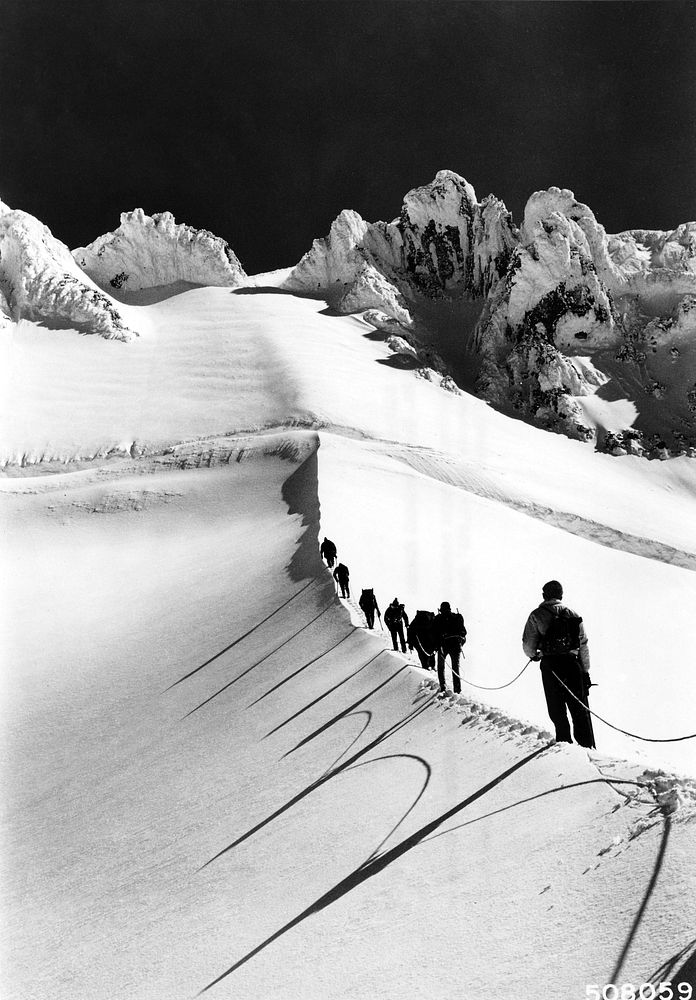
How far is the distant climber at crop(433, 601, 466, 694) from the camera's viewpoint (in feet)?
30.0

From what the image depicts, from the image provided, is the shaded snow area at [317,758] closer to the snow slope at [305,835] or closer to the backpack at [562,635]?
the snow slope at [305,835]

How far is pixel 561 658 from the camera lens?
6.68m

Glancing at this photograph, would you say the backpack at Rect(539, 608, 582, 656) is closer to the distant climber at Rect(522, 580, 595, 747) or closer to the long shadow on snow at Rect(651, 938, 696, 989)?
the distant climber at Rect(522, 580, 595, 747)

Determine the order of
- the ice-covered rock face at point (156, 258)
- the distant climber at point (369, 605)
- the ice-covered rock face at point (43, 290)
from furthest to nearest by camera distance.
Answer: the ice-covered rock face at point (156, 258) → the ice-covered rock face at point (43, 290) → the distant climber at point (369, 605)

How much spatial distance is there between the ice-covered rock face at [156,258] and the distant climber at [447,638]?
8438 cm

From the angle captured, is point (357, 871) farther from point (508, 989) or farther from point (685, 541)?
point (685, 541)

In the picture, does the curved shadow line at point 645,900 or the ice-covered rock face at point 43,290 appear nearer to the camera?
the curved shadow line at point 645,900

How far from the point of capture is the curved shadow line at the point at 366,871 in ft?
17.0

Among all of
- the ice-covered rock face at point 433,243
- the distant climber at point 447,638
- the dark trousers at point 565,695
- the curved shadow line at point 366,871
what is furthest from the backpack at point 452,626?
the ice-covered rock face at point 433,243

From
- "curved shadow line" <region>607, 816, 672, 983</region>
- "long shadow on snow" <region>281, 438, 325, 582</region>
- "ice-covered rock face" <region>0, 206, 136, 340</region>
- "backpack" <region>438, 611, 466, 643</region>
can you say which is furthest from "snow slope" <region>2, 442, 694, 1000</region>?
"ice-covered rock face" <region>0, 206, 136, 340</region>

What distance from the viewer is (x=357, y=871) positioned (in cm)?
570

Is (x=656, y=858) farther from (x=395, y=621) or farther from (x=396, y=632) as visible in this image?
(x=396, y=632)

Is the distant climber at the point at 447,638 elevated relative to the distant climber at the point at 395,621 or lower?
elevated

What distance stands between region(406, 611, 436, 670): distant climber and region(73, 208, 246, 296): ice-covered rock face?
274ft
